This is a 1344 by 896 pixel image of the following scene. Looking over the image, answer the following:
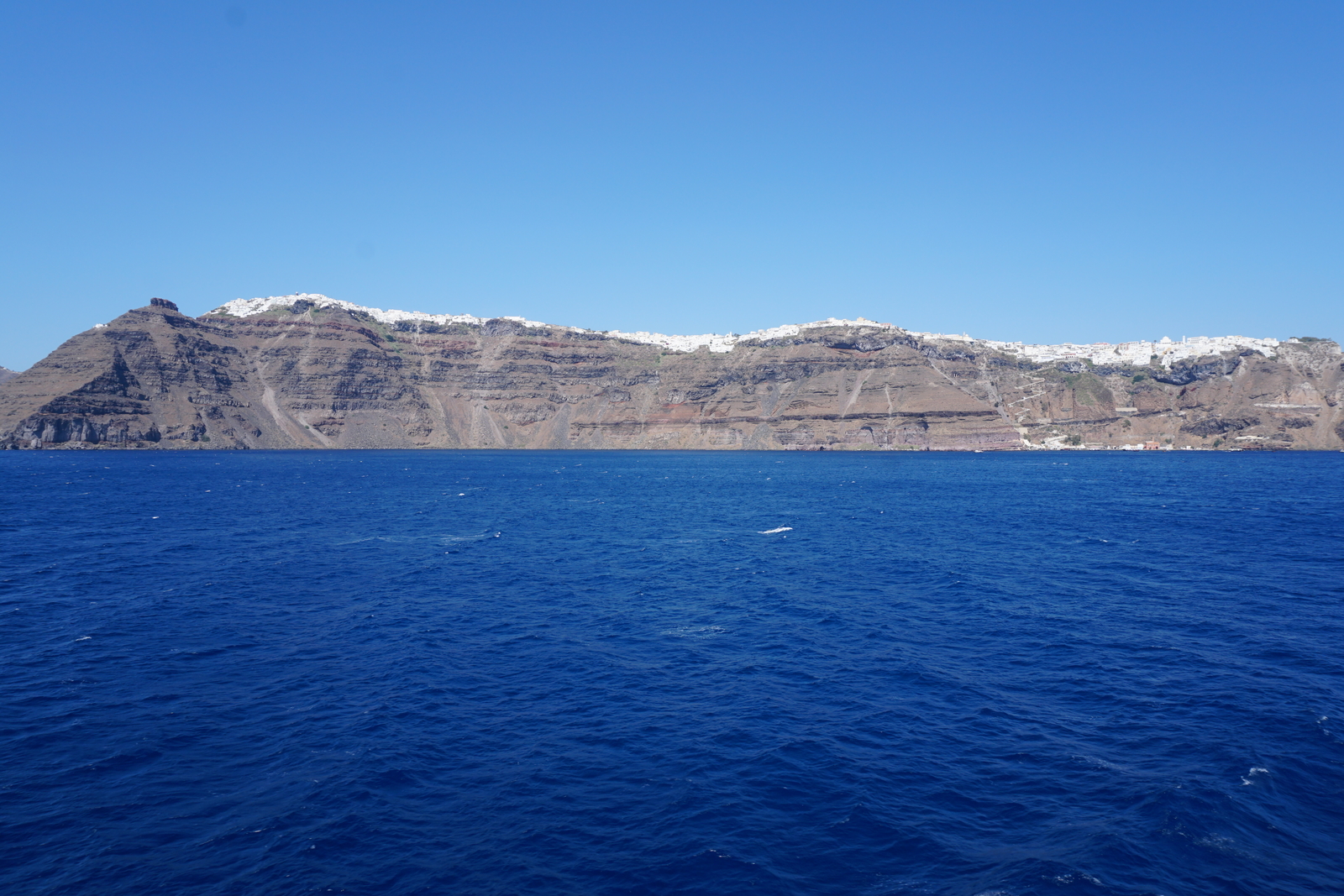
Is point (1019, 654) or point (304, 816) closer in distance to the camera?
point (304, 816)

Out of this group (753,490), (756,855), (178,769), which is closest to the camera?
(756,855)

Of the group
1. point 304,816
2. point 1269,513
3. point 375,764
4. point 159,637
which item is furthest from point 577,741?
point 1269,513

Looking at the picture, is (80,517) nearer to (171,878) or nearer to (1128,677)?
(171,878)

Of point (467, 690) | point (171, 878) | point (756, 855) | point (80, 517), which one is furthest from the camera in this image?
point (80, 517)

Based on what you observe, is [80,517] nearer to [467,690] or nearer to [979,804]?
[467,690]

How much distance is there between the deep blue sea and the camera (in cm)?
1688

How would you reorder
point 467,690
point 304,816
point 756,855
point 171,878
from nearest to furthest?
point 171,878 < point 756,855 < point 304,816 < point 467,690

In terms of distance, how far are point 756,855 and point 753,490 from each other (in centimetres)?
10235

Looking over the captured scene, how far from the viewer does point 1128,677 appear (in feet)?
95.2

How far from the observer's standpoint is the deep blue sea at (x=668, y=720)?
16.9 m

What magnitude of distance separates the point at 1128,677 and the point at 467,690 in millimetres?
24936

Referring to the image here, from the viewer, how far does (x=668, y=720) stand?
25.0 m

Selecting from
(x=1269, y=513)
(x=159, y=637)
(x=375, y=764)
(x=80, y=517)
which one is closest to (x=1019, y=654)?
(x=375, y=764)

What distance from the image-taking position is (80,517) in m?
73.6
